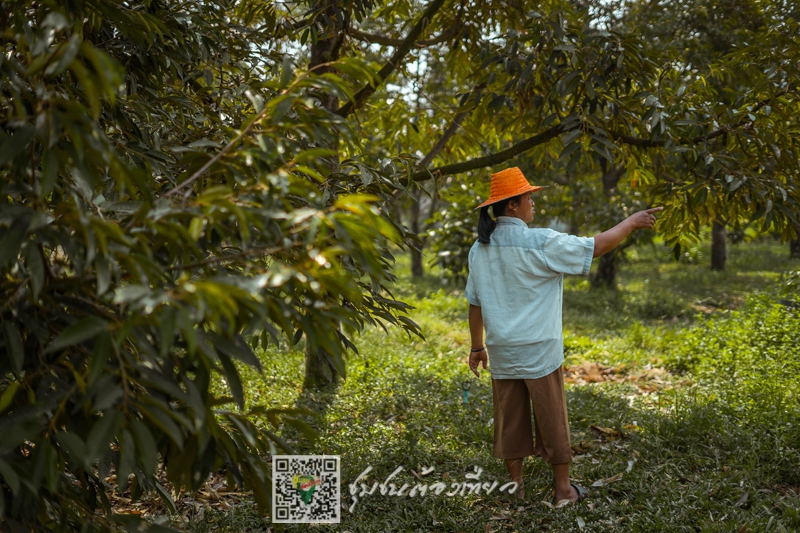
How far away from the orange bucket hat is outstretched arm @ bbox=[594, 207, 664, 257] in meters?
0.39

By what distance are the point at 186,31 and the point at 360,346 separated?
158 inches

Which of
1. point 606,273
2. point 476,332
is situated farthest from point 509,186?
point 606,273

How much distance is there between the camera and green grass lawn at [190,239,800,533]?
2877mm

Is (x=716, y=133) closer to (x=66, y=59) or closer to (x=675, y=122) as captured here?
(x=675, y=122)

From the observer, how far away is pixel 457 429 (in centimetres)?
392

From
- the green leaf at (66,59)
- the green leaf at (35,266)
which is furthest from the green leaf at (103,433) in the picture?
the green leaf at (66,59)

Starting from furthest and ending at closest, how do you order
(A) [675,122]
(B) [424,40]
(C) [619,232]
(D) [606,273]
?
(D) [606,273] < (B) [424,40] < (A) [675,122] < (C) [619,232]

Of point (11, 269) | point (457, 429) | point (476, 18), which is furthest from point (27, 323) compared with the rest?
point (476, 18)

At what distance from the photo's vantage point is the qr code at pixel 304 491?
8.15 ft

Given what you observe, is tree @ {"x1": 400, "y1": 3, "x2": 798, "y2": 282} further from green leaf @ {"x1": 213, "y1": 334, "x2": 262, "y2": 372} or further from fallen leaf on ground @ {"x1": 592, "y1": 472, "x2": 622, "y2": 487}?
green leaf @ {"x1": 213, "y1": 334, "x2": 262, "y2": 372}

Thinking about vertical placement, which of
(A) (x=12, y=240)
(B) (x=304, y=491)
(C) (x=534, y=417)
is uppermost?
(A) (x=12, y=240)

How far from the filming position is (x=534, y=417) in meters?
3.15

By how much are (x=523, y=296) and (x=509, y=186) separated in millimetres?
506

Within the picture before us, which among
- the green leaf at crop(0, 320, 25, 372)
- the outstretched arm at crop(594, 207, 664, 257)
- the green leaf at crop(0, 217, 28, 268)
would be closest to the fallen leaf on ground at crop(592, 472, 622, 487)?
the outstretched arm at crop(594, 207, 664, 257)
